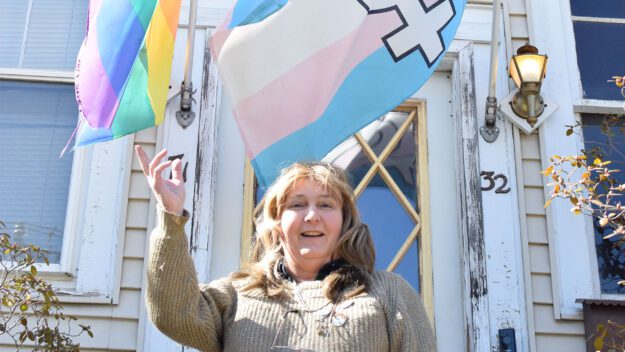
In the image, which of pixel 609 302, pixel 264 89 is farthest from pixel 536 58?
pixel 264 89

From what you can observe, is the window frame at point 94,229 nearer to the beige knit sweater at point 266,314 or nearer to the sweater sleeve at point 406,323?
the beige knit sweater at point 266,314

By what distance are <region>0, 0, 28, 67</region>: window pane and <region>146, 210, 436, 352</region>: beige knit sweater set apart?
104 inches

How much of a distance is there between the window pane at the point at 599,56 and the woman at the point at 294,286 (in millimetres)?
2449

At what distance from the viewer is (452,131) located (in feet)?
13.5

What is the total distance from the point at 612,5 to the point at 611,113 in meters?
0.74

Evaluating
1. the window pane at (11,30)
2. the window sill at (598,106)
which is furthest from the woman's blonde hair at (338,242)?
the window pane at (11,30)

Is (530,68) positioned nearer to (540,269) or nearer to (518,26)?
(518,26)

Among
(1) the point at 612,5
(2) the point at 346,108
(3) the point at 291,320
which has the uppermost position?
(1) the point at 612,5

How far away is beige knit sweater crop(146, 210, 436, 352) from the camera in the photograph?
202 centimetres

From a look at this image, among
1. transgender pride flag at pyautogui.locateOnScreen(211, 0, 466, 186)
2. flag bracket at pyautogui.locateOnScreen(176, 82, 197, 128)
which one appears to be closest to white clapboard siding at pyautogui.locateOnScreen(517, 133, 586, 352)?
transgender pride flag at pyautogui.locateOnScreen(211, 0, 466, 186)

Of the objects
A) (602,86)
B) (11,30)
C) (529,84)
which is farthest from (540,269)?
(11,30)

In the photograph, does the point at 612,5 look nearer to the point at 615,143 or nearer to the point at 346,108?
the point at 615,143

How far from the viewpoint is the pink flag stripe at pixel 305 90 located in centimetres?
313

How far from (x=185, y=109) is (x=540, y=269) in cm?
185
